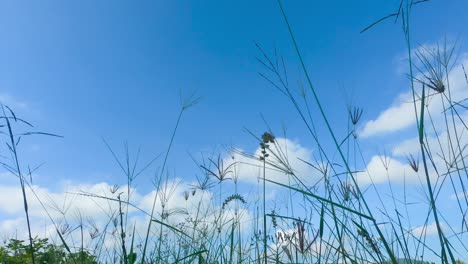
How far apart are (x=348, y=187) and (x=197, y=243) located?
1281mm

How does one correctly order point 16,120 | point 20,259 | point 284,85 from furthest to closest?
point 20,259, point 284,85, point 16,120

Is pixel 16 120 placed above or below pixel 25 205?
above

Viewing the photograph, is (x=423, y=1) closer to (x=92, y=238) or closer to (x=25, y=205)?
(x=25, y=205)

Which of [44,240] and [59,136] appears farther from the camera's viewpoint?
[44,240]

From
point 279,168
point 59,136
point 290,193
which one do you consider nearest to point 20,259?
point 290,193

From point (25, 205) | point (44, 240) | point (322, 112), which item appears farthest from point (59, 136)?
point (44, 240)

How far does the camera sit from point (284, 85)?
6.19 feet

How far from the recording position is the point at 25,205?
1.52 meters

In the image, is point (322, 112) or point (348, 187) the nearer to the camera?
point (322, 112)

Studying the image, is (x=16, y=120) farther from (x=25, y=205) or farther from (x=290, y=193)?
(x=290, y=193)

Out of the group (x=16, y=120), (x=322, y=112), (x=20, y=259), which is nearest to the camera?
(x=322, y=112)

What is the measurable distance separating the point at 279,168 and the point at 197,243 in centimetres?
147

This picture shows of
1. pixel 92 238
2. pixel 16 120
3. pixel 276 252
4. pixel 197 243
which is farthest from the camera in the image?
pixel 92 238

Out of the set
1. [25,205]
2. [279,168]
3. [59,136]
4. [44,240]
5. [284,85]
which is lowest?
[25,205]
